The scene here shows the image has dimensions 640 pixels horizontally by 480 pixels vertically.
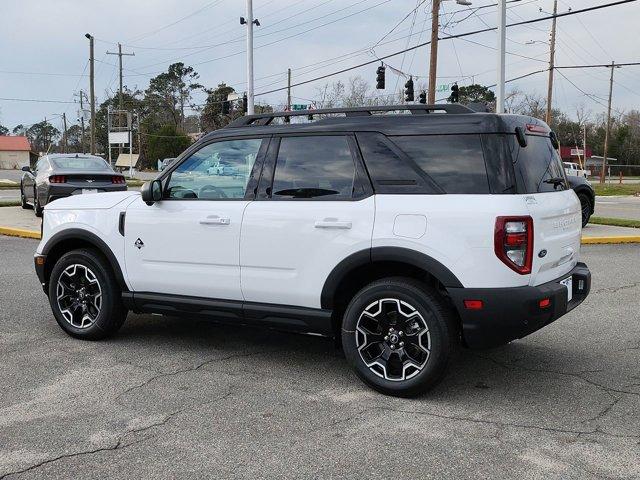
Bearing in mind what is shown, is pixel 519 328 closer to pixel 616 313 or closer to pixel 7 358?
pixel 616 313

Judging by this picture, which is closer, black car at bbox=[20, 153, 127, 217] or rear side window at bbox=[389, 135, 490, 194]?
rear side window at bbox=[389, 135, 490, 194]

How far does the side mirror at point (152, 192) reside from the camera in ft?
16.8

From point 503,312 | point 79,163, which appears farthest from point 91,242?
point 79,163

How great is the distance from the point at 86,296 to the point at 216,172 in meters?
1.66

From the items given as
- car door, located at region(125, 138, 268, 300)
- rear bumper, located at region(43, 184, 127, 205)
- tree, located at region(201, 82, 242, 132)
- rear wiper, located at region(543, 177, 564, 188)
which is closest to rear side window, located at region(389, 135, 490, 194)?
rear wiper, located at region(543, 177, 564, 188)

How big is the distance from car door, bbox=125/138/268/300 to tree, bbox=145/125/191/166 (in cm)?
7168

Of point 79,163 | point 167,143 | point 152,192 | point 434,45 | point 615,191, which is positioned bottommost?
point 615,191

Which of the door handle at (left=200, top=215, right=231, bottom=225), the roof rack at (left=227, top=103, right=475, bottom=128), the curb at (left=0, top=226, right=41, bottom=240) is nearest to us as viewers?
the roof rack at (left=227, top=103, right=475, bottom=128)

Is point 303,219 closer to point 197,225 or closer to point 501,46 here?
point 197,225

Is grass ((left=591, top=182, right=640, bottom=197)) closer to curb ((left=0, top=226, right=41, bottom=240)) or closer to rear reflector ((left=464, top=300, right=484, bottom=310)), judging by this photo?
curb ((left=0, top=226, right=41, bottom=240))

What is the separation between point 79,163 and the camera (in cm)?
1561

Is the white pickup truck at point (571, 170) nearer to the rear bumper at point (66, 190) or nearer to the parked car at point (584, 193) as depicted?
the parked car at point (584, 193)

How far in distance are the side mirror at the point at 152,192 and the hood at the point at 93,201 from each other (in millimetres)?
412

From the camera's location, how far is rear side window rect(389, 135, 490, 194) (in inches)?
162
